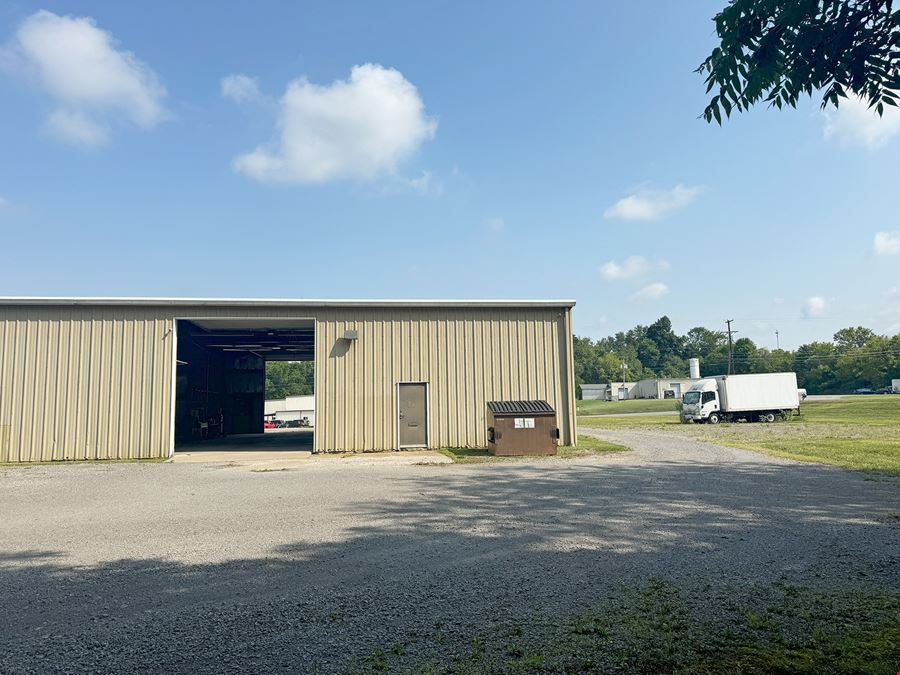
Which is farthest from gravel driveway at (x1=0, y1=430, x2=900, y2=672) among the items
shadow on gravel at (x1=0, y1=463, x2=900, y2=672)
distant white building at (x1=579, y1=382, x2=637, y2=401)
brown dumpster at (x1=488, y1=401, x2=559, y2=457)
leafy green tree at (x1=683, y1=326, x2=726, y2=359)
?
leafy green tree at (x1=683, y1=326, x2=726, y2=359)

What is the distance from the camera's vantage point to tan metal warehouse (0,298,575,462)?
1677 cm

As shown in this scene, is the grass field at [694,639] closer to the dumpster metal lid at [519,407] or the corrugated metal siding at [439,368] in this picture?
the dumpster metal lid at [519,407]

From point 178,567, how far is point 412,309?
13546mm

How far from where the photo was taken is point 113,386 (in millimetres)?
16953

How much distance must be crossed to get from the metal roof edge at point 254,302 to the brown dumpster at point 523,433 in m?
4.15

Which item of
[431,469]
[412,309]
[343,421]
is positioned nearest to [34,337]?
[343,421]

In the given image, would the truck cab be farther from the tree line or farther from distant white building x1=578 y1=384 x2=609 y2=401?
distant white building x1=578 y1=384 x2=609 y2=401

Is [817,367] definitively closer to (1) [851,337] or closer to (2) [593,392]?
(1) [851,337]

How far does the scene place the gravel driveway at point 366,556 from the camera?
3824mm

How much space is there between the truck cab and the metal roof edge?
19.5 meters

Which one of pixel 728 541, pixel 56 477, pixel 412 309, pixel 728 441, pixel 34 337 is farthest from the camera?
pixel 728 441

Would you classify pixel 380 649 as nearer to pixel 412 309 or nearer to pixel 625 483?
pixel 625 483

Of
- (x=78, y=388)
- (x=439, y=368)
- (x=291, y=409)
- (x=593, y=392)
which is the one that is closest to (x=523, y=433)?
(x=439, y=368)

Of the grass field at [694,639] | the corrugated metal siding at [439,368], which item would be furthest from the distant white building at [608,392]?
the grass field at [694,639]
